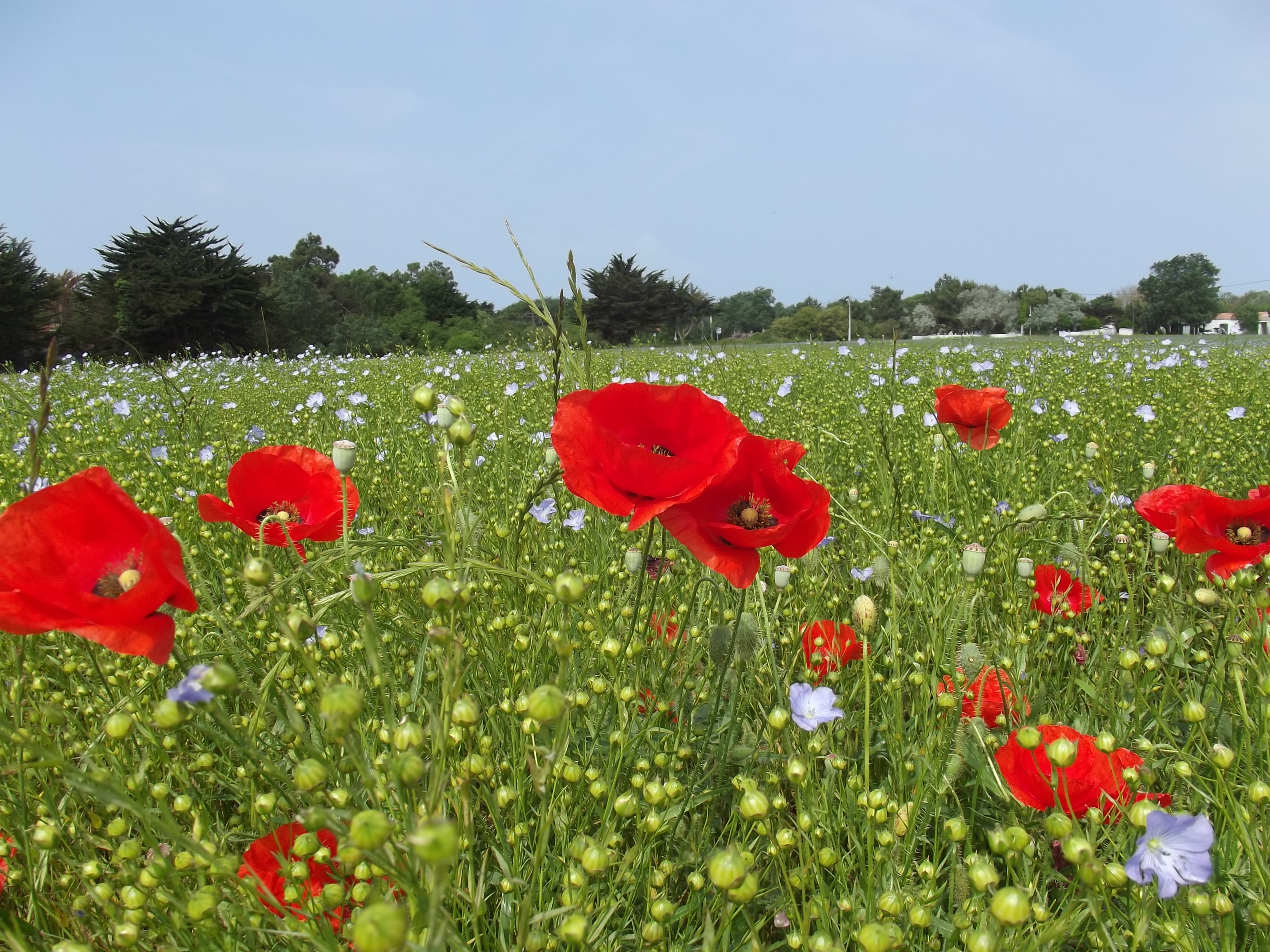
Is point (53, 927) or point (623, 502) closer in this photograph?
point (623, 502)

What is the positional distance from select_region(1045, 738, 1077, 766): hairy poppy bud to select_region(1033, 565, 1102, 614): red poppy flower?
0.86 meters

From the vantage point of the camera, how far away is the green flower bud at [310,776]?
23.7 inches

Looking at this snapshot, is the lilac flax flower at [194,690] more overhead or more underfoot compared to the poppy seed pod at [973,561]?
more overhead

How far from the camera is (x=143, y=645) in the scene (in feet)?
2.35

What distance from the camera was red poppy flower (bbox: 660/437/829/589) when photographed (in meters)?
0.91

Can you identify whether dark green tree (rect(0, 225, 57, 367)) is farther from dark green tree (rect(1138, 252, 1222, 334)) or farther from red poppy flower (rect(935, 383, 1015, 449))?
dark green tree (rect(1138, 252, 1222, 334))

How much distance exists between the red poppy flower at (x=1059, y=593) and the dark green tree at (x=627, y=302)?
2922cm

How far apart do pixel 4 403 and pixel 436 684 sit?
482cm

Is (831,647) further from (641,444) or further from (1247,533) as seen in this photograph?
(1247,533)

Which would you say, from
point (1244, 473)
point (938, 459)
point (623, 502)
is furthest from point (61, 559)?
point (1244, 473)

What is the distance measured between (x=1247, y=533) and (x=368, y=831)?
1.55 metres

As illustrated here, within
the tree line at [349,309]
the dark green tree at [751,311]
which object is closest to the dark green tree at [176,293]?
the tree line at [349,309]

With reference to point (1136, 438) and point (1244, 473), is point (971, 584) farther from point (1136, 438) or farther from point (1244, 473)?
point (1136, 438)

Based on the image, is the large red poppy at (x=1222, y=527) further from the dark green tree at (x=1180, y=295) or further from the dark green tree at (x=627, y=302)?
the dark green tree at (x=1180, y=295)
